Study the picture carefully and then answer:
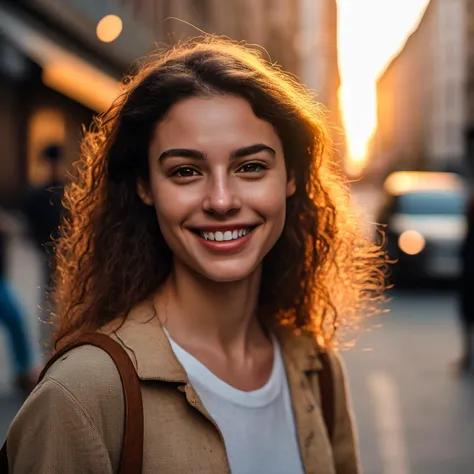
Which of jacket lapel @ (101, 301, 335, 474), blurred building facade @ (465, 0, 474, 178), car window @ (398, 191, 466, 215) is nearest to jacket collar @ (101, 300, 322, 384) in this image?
jacket lapel @ (101, 301, 335, 474)

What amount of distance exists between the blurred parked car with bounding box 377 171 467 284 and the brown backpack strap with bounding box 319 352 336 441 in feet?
40.7

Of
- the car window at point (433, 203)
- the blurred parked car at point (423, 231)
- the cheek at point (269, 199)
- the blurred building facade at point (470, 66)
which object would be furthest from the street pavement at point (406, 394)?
the blurred building facade at point (470, 66)

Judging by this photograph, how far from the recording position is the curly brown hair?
2.10 meters

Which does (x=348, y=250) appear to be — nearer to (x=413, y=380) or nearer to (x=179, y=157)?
(x=179, y=157)

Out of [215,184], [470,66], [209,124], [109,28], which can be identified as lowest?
[215,184]

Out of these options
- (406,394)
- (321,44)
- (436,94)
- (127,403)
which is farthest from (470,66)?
(321,44)

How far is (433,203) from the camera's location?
1614cm

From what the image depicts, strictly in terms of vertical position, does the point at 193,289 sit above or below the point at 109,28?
below

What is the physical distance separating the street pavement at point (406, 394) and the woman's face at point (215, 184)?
136 centimetres

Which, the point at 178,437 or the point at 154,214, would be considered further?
the point at 154,214

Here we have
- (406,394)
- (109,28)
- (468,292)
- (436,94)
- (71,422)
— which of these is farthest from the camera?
(436,94)

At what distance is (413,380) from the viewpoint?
27.3ft

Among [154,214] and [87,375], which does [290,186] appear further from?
[87,375]

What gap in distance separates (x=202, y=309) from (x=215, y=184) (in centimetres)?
32
